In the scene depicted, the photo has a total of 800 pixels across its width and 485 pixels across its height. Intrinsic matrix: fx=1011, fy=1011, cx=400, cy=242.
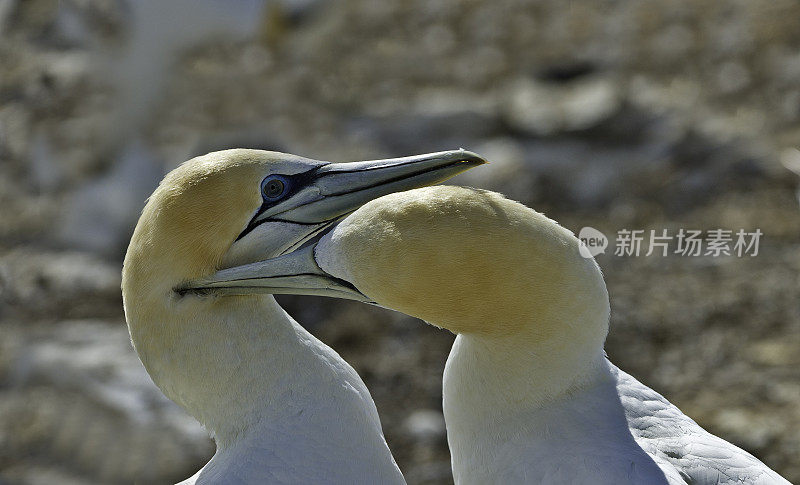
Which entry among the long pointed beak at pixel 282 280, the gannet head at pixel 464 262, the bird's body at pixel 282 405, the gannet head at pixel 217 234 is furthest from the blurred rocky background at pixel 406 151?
the gannet head at pixel 464 262

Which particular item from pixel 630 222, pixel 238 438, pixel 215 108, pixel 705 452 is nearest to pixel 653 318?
pixel 630 222

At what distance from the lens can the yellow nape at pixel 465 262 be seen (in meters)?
2.46

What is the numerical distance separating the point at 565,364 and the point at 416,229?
1.98 feet

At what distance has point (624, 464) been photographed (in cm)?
259

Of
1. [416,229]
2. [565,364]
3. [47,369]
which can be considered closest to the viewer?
[416,229]

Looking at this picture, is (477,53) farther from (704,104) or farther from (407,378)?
(407,378)

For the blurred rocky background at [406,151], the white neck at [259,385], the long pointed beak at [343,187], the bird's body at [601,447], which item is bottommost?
the blurred rocky background at [406,151]

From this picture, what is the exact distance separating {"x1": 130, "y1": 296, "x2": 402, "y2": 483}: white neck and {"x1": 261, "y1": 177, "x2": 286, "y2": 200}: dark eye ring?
1.01ft

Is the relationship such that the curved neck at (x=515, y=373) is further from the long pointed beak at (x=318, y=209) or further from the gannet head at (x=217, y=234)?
the gannet head at (x=217, y=234)

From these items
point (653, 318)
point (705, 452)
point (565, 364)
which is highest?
point (565, 364)

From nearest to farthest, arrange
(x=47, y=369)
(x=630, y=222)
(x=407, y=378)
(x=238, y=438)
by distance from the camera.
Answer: (x=238, y=438)
(x=407, y=378)
(x=47, y=369)
(x=630, y=222)

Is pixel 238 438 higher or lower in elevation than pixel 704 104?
higher

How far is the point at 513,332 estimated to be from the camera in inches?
104

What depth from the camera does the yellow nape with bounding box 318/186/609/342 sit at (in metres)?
2.46
